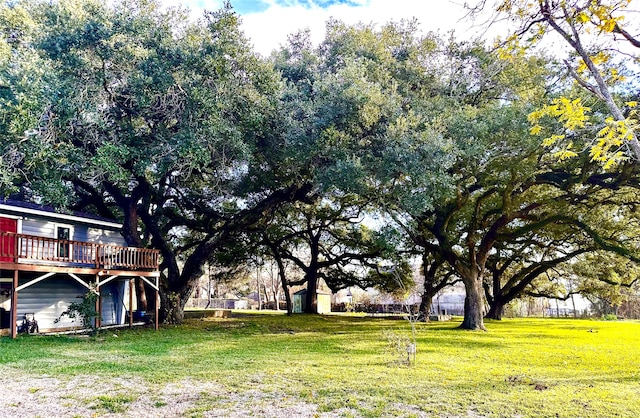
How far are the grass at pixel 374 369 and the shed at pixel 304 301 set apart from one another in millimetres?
21081

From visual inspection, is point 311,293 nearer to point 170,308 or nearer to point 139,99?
point 170,308

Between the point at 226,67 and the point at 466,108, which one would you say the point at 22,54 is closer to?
the point at 226,67

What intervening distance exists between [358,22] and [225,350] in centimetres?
1146

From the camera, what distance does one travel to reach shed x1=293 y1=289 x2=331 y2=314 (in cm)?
3484

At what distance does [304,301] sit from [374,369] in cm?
2673

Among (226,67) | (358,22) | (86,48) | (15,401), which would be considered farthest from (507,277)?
(15,401)

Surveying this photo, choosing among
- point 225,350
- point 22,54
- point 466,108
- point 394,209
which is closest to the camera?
point 225,350

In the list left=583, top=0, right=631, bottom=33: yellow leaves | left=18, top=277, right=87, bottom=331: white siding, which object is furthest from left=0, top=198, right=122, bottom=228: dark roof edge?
left=583, top=0, right=631, bottom=33: yellow leaves

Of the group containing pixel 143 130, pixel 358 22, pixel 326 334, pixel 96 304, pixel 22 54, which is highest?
pixel 358 22

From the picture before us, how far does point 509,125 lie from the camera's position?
1276 cm

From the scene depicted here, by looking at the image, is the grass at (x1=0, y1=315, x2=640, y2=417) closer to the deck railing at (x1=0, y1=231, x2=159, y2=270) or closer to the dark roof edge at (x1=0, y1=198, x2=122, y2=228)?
the deck railing at (x1=0, y1=231, x2=159, y2=270)

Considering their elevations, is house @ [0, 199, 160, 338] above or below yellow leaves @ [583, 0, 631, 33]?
below

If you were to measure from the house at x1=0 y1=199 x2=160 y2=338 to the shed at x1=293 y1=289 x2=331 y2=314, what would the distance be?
18797mm

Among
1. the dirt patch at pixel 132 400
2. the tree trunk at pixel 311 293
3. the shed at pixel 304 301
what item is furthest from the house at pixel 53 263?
Result: the shed at pixel 304 301
